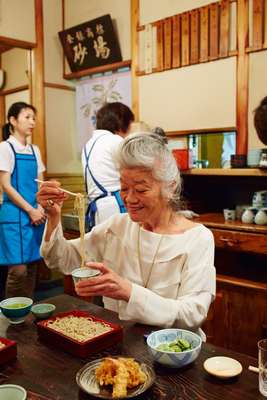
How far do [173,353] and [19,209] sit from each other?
98.4 inches

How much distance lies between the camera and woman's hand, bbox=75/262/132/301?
47.0 inches

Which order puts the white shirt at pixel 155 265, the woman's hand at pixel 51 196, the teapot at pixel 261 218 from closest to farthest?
the white shirt at pixel 155 265, the woman's hand at pixel 51 196, the teapot at pixel 261 218

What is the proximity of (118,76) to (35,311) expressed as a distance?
9.96 feet

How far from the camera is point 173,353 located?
3.50ft

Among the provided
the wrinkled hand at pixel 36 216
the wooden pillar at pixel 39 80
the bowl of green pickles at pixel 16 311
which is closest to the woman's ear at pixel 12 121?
the wrinkled hand at pixel 36 216

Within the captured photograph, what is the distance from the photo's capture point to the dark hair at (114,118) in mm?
2994

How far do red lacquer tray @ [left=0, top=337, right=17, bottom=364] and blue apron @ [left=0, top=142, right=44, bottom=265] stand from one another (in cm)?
220

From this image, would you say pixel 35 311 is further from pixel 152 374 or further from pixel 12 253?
pixel 12 253

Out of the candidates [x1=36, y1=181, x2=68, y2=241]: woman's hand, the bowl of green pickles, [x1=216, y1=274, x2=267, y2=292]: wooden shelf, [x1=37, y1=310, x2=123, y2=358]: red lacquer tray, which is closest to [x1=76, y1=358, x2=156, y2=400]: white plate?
[x1=37, y1=310, x2=123, y2=358]: red lacquer tray

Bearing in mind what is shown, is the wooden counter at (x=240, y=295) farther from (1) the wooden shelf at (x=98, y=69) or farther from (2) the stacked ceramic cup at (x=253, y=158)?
(1) the wooden shelf at (x=98, y=69)

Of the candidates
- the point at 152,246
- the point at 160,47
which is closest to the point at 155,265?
the point at 152,246

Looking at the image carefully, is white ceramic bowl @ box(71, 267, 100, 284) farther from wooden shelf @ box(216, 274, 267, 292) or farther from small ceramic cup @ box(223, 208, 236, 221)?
small ceramic cup @ box(223, 208, 236, 221)

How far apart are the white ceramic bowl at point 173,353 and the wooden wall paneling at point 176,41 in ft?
8.53

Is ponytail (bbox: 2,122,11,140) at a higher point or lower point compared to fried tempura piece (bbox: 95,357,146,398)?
higher
